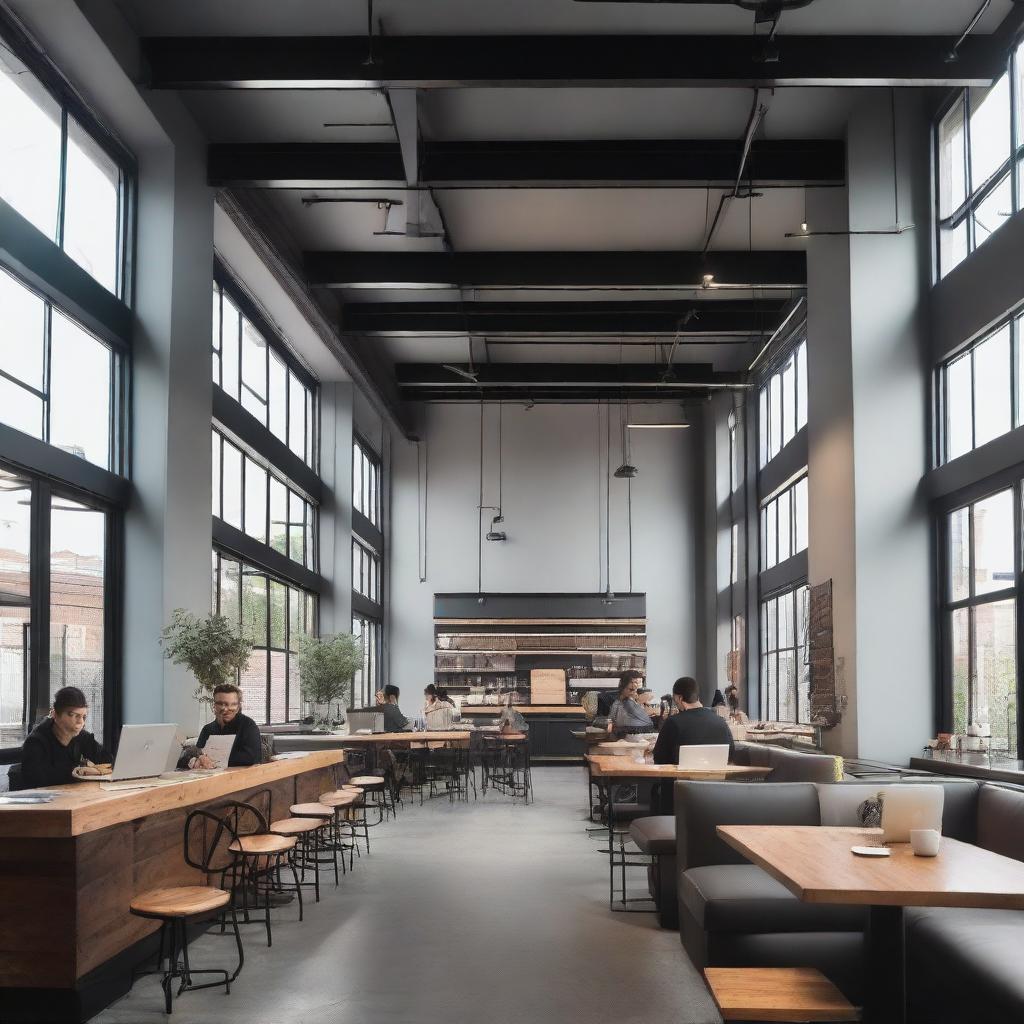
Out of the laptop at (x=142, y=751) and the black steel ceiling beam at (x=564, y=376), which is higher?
the black steel ceiling beam at (x=564, y=376)

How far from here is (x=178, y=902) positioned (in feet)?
15.8

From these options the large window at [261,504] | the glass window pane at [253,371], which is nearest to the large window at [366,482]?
the large window at [261,504]

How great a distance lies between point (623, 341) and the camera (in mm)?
16812

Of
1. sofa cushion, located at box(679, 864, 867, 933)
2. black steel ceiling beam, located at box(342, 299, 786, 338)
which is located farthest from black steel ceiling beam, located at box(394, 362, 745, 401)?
sofa cushion, located at box(679, 864, 867, 933)

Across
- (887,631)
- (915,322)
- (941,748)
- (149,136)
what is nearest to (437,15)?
(149,136)

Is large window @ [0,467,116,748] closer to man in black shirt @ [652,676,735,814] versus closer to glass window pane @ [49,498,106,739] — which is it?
glass window pane @ [49,498,106,739]

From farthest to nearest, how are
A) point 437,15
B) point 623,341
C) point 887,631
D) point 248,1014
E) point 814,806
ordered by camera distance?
1. point 623,341
2. point 887,631
3. point 437,15
4. point 814,806
5. point 248,1014

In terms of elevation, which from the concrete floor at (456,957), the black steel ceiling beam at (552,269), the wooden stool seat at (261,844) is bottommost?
the concrete floor at (456,957)

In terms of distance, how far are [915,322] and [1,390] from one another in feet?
22.9

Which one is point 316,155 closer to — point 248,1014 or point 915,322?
point 915,322

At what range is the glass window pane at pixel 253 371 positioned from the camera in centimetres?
1267

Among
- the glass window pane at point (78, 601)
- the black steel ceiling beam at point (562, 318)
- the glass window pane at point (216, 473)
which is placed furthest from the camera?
the black steel ceiling beam at point (562, 318)

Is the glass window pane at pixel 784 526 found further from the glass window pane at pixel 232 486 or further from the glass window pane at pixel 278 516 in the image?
the glass window pane at pixel 232 486

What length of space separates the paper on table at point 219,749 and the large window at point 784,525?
8651 mm
